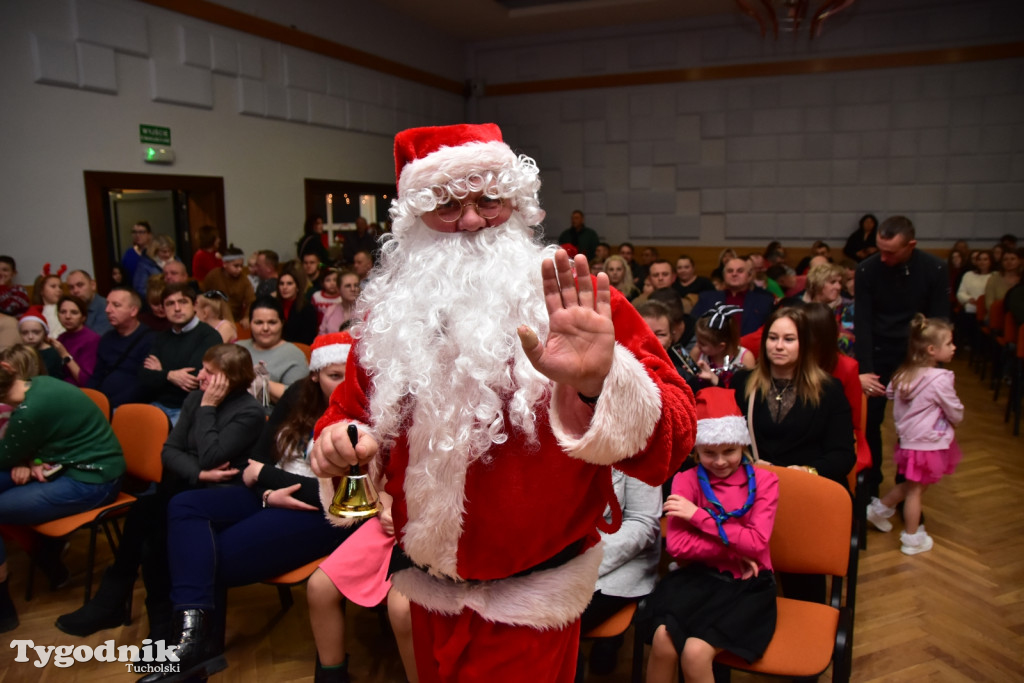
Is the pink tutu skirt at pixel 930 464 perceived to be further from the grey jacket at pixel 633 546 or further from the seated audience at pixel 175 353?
the seated audience at pixel 175 353

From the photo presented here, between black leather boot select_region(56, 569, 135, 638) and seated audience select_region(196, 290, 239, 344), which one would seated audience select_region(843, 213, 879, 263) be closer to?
seated audience select_region(196, 290, 239, 344)

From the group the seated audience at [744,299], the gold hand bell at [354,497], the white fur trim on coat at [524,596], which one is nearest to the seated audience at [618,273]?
the seated audience at [744,299]

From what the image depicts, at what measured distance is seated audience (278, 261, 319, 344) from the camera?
567cm

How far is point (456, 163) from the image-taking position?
1.42 metres

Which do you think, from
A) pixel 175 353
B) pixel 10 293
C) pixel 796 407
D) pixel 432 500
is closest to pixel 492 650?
pixel 432 500

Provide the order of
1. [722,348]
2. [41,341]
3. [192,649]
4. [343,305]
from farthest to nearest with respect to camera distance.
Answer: [343,305] < [41,341] < [722,348] < [192,649]

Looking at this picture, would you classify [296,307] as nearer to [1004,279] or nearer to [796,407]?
[796,407]

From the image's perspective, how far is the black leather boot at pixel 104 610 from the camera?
289 centimetres

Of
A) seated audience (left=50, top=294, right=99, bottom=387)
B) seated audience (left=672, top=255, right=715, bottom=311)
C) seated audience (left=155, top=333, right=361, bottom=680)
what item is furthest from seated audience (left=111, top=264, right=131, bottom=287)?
seated audience (left=672, top=255, right=715, bottom=311)

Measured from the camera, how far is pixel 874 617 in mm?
2902

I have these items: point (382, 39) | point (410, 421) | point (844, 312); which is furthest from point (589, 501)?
point (382, 39)

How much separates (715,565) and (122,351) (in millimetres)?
3862

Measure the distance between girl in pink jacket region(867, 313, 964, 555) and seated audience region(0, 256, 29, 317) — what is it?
639 centimetres

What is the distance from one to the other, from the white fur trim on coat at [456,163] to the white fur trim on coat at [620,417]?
21.3 inches
